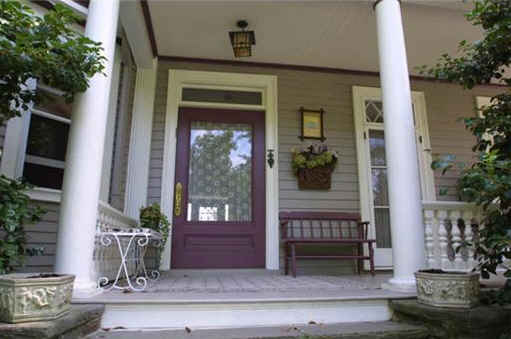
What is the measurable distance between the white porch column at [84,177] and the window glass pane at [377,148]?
127 inches

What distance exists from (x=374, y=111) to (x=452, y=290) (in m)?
2.90

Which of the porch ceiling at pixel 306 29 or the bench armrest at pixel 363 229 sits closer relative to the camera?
the porch ceiling at pixel 306 29

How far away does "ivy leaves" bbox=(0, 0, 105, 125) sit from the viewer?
1.89 meters

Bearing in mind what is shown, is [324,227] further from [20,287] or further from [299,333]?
[20,287]

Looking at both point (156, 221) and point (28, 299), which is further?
point (156, 221)

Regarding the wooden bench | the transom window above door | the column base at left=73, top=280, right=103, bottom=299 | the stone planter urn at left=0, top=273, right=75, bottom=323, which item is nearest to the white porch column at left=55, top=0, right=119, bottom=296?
the column base at left=73, top=280, right=103, bottom=299

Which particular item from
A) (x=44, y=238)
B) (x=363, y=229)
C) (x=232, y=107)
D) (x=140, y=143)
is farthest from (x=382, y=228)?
(x=44, y=238)

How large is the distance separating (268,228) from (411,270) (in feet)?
5.87

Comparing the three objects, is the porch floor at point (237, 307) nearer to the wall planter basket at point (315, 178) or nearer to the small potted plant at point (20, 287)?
the small potted plant at point (20, 287)

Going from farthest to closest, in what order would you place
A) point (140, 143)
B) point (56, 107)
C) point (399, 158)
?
point (140, 143) → point (56, 107) → point (399, 158)

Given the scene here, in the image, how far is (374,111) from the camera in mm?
4535

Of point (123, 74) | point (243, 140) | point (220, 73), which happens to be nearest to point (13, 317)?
point (123, 74)

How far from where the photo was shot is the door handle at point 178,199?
12.6 feet

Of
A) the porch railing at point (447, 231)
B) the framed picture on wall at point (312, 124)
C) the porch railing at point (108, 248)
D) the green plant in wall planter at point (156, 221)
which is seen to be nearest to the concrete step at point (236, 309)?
the porch railing at point (108, 248)
